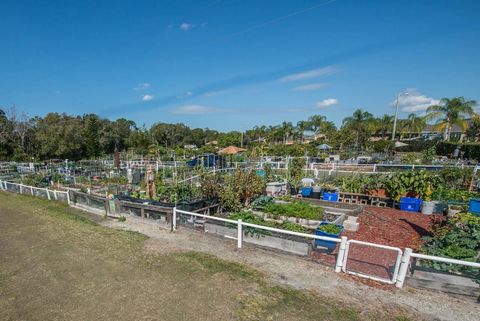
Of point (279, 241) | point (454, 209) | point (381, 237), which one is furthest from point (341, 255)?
point (454, 209)

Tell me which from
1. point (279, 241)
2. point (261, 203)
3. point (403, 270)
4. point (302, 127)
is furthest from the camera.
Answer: point (302, 127)

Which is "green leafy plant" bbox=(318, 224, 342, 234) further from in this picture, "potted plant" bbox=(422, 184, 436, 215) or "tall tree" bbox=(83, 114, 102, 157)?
"tall tree" bbox=(83, 114, 102, 157)

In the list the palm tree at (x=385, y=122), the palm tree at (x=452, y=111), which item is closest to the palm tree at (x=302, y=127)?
the palm tree at (x=385, y=122)

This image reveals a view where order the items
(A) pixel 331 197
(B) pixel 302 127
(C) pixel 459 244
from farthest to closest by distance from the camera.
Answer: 1. (B) pixel 302 127
2. (A) pixel 331 197
3. (C) pixel 459 244

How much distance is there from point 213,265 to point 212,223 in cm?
182

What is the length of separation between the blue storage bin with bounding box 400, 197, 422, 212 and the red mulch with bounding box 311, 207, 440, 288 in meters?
0.35

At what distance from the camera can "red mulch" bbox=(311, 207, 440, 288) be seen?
5.00 m

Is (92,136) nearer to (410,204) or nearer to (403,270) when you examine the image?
(410,204)

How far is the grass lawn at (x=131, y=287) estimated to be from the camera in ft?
12.0

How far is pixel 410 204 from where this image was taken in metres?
9.41

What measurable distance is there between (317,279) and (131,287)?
3559mm

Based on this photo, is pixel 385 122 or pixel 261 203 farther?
pixel 385 122

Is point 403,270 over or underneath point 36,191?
over

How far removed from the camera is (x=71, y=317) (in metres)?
3.59
